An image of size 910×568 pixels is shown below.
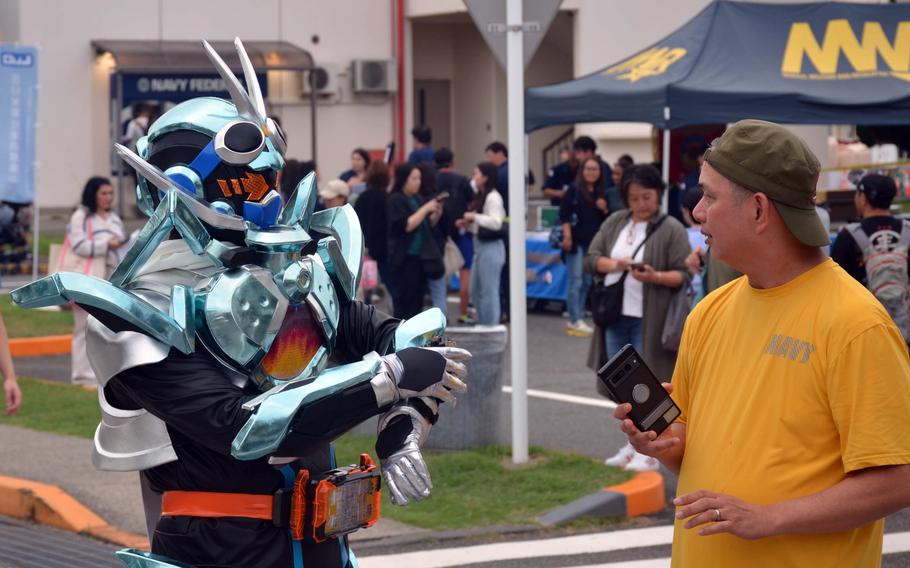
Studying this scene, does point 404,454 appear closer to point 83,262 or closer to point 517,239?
point 517,239

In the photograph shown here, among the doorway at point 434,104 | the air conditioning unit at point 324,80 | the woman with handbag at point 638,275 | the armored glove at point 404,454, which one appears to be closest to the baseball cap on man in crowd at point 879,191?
the woman with handbag at point 638,275

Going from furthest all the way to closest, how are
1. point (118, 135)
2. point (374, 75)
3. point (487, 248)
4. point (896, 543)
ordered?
point (374, 75), point (118, 135), point (487, 248), point (896, 543)

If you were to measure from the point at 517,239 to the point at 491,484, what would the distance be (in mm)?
1497

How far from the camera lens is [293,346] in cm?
345

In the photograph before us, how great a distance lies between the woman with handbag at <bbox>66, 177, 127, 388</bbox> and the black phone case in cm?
809

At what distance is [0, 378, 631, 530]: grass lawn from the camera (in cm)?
696

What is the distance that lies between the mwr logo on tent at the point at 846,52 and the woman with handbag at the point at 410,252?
11.7ft

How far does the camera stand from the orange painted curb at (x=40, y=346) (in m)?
12.7

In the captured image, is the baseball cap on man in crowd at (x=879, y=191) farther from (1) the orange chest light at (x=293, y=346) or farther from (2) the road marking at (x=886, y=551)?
(1) the orange chest light at (x=293, y=346)

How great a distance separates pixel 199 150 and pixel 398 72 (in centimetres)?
2224

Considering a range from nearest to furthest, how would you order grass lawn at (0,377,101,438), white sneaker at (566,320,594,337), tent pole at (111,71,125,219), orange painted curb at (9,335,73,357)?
grass lawn at (0,377,101,438) → orange painted curb at (9,335,73,357) → white sneaker at (566,320,594,337) → tent pole at (111,71,125,219)

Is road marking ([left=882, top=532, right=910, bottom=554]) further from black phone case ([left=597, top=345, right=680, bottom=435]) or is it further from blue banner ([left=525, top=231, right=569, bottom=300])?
blue banner ([left=525, top=231, right=569, bottom=300])

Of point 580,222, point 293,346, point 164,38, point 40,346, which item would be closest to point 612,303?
point 293,346

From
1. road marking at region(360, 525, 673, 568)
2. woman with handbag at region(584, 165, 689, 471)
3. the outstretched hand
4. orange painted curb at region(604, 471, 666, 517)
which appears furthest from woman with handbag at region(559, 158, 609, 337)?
the outstretched hand
